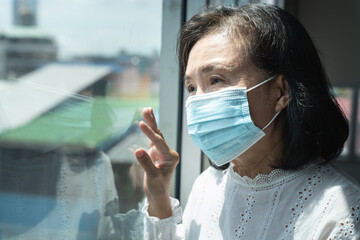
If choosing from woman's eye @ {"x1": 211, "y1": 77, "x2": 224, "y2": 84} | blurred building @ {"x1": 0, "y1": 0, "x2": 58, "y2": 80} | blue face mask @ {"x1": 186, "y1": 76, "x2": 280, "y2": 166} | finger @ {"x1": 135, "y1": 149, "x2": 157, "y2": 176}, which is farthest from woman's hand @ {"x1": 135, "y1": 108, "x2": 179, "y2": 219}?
blurred building @ {"x1": 0, "y1": 0, "x2": 58, "y2": 80}

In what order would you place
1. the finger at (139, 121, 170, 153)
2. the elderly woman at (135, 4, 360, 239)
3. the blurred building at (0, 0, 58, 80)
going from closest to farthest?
the elderly woman at (135, 4, 360, 239), the finger at (139, 121, 170, 153), the blurred building at (0, 0, 58, 80)

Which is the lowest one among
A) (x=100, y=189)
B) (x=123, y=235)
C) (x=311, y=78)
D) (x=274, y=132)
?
(x=123, y=235)

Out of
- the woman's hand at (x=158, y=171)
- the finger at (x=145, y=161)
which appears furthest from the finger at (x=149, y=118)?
the finger at (x=145, y=161)

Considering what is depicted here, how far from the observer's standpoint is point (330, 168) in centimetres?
114

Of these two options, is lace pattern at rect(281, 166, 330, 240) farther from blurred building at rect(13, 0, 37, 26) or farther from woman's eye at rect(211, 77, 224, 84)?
blurred building at rect(13, 0, 37, 26)

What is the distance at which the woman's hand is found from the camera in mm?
1271

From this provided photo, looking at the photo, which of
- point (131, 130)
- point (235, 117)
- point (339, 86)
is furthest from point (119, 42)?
point (339, 86)

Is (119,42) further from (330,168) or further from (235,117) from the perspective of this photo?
(330,168)

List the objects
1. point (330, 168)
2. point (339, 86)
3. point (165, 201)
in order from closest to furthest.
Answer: point (330, 168) < point (165, 201) < point (339, 86)

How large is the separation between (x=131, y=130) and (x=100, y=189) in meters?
0.27

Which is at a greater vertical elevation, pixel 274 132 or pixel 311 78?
pixel 311 78

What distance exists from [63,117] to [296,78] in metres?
0.80

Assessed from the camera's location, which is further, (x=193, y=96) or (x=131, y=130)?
(x=131, y=130)

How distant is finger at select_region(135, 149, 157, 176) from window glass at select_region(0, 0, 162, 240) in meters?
0.31
